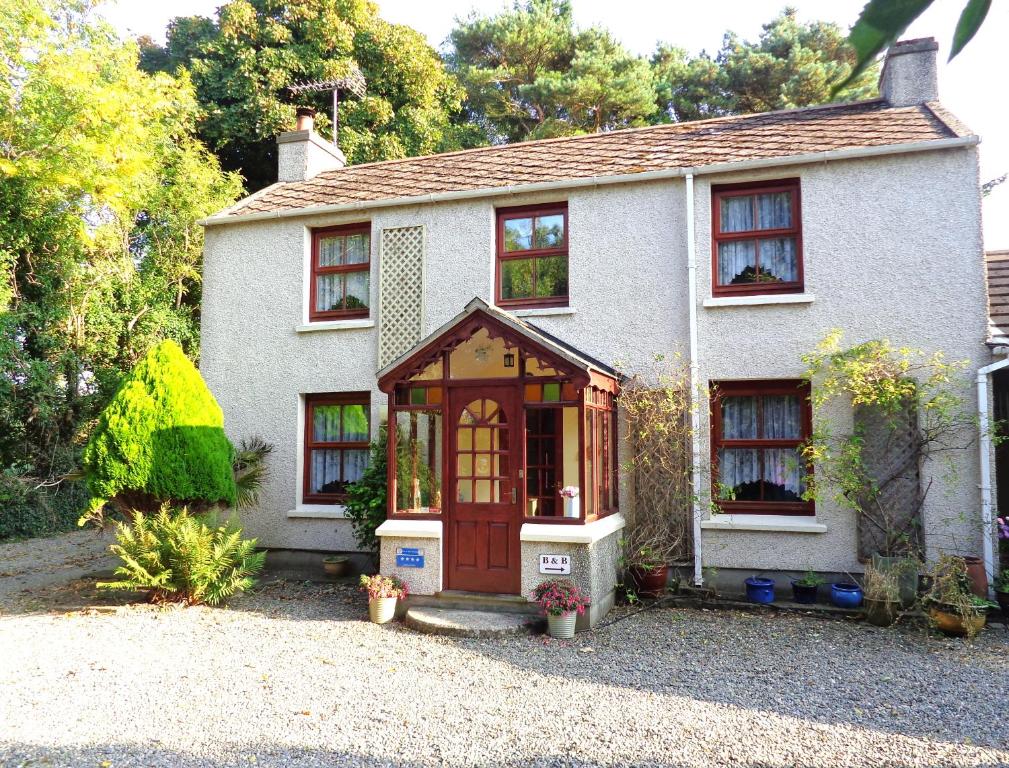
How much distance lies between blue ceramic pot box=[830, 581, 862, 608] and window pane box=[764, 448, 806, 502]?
4.13 feet

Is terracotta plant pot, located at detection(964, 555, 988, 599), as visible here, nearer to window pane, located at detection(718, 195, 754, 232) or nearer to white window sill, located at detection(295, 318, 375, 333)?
window pane, located at detection(718, 195, 754, 232)

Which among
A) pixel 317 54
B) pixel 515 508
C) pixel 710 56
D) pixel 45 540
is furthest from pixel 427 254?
pixel 710 56

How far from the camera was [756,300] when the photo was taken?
989 cm

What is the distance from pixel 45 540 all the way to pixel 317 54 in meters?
15.5

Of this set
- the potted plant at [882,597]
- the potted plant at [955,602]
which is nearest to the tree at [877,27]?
the potted plant at [955,602]

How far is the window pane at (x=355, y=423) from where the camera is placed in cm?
1177

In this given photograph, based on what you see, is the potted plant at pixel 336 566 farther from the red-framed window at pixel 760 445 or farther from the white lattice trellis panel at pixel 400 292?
the red-framed window at pixel 760 445

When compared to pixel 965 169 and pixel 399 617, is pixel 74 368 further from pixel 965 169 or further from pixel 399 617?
pixel 965 169

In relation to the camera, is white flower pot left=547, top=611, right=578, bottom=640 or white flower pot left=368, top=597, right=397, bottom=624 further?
white flower pot left=368, top=597, right=397, bottom=624

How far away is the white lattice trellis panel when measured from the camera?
450 inches

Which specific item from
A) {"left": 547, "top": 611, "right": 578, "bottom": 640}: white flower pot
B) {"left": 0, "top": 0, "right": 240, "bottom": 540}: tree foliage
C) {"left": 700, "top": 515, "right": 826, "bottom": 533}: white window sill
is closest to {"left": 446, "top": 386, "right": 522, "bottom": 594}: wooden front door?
{"left": 547, "top": 611, "right": 578, "bottom": 640}: white flower pot

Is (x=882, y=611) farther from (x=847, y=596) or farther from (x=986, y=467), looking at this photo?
(x=986, y=467)

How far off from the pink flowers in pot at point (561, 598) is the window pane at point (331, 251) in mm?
6735

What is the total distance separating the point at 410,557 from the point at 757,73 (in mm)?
21866
